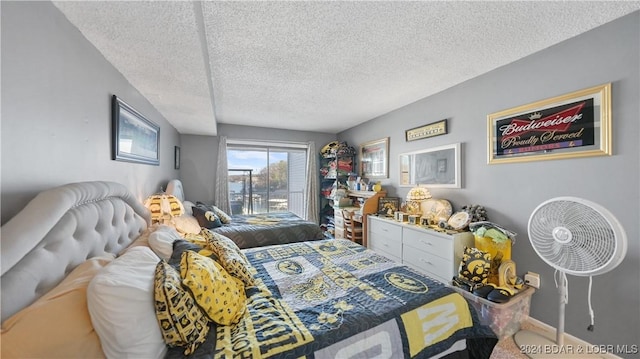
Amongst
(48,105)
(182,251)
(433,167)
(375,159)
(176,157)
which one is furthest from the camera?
(375,159)

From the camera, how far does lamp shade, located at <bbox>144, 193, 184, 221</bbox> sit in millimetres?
2070

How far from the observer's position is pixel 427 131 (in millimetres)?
2939

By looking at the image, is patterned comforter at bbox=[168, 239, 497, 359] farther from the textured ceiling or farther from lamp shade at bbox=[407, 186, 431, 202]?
the textured ceiling

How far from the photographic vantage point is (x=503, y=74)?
85.6 inches

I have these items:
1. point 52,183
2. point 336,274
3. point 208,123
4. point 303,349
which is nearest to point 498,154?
point 336,274

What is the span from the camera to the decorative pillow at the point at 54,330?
66 centimetres

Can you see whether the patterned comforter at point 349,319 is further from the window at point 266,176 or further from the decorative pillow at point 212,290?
the window at point 266,176

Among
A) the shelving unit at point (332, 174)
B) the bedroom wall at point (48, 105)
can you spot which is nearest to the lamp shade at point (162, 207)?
the bedroom wall at point (48, 105)

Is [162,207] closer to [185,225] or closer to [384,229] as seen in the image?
[185,225]

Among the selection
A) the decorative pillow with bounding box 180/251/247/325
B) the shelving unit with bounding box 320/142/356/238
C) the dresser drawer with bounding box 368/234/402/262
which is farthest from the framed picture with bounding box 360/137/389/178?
the decorative pillow with bounding box 180/251/247/325

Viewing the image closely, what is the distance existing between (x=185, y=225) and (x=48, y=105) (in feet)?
5.36

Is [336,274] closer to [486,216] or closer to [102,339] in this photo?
[102,339]

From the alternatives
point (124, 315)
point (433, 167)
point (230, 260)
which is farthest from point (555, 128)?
point (124, 315)

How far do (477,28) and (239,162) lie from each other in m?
4.26
